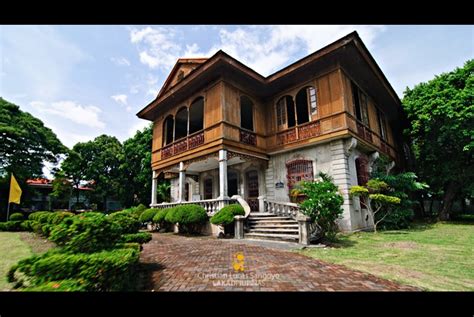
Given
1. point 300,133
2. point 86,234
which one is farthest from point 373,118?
point 86,234

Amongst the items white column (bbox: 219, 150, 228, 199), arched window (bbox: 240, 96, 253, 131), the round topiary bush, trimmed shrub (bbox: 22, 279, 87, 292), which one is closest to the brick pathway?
trimmed shrub (bbox: 22, 279, 87, 292)

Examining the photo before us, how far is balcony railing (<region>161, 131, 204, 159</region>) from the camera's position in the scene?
11.5 metres

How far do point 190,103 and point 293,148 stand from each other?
6166mm

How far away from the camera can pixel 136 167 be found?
2381 cm

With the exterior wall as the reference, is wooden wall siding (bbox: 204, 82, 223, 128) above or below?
above

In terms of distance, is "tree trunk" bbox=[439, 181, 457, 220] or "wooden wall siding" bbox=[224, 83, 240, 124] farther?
"tree trunk" bbox=[439, 181, 457, 220]

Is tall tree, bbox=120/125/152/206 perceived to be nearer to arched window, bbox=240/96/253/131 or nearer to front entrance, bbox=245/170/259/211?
arched window, bbox=240/96/253/131

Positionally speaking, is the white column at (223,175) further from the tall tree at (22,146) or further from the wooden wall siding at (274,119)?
the tall tree at (22,146)

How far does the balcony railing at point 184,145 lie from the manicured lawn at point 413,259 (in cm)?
758

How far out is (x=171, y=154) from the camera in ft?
43.4

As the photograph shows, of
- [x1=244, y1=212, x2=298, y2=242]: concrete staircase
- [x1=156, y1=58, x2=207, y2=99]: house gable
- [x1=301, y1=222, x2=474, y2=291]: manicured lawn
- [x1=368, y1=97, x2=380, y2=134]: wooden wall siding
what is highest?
[x1=156, y1=58, x2=207, y2=99]: house gable

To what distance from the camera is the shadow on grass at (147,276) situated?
132 inches

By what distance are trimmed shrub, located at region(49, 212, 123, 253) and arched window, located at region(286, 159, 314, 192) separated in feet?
28.0
